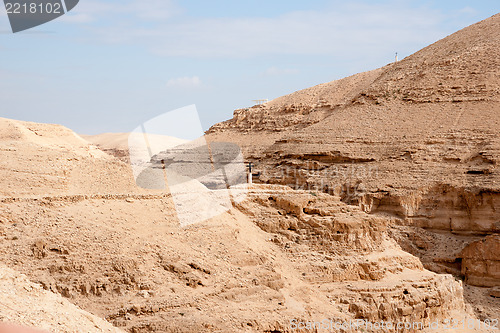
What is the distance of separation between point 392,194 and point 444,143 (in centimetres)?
423

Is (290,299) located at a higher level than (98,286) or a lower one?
lower

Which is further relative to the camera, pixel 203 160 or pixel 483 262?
pixel 203 160

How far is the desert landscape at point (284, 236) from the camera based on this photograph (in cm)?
1345

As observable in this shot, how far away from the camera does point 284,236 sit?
19391 mm

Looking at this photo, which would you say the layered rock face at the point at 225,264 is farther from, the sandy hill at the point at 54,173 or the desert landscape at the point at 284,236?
the sandy hill at the point at 54,173

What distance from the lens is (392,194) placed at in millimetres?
31031

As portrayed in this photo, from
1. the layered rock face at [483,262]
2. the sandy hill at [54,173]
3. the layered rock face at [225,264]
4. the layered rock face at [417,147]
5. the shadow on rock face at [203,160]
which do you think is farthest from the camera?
the shadow on rock face at [203,160]

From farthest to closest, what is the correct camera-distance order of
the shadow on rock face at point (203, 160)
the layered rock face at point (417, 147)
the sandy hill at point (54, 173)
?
the shadow on rock face at point (203, 160) → the layered rock face at point (417, 147) → the sandy hill at point (54, 173)

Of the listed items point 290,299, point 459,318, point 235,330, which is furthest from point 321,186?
point 235,330

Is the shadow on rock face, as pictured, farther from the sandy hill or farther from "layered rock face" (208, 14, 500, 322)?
the sandy hill

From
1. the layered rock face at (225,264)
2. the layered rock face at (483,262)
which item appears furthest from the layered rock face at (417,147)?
the layered rock face at (225,264)

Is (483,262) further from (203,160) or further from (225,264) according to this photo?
(203,160)

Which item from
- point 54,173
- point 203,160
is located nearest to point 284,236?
point 54,173

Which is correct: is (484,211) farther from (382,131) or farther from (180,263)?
(180,263)
